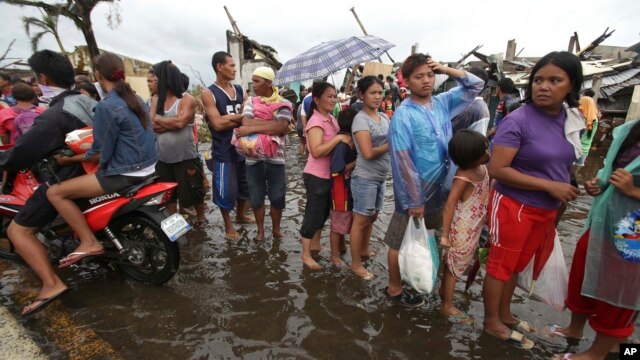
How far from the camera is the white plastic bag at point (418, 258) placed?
2.52 m

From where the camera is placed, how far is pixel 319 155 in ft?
10.5

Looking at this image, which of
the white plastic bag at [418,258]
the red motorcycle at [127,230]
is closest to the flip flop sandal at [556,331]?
the white plastic bag at [418,258]

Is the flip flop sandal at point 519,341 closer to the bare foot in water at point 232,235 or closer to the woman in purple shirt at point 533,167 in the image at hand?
the woman in purple shirt at point 533,167

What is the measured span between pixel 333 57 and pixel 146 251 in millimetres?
2516

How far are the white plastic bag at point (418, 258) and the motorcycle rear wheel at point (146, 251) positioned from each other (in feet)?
6.46

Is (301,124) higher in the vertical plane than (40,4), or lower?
lower

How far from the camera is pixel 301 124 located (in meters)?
8.48

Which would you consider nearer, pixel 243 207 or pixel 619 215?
pixel 619 215

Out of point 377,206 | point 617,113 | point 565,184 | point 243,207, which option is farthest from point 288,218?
point 617,113

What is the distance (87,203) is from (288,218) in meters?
2.60

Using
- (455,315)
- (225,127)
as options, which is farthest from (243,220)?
(455,315)

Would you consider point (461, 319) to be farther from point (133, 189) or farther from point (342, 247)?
point (133, 189)

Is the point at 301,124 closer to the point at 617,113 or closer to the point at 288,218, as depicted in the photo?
the point at 288,218

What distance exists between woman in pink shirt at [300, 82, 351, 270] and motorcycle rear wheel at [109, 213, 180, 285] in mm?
1287
